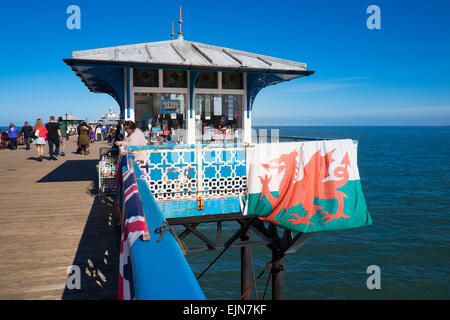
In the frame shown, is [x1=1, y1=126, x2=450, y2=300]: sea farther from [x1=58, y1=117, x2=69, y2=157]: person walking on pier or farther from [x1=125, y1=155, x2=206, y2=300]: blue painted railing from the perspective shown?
[x1=58, y1=117, x2=69, y2=157]: person walking on pier

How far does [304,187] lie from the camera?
7062mm

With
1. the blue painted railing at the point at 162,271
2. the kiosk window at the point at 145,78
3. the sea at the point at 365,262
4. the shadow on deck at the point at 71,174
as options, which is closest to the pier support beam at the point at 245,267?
the sea at the point at 365,262

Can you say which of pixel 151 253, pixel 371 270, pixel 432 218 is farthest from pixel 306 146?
pixel 432 218

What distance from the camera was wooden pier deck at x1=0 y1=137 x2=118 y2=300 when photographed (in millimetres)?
4070

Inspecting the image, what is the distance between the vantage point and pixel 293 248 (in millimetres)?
8047

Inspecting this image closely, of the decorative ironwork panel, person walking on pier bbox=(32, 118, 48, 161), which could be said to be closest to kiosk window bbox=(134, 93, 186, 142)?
the decorative ironwork panel

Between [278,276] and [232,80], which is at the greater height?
[232,80]

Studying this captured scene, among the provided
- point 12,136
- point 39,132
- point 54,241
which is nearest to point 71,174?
point 39,132

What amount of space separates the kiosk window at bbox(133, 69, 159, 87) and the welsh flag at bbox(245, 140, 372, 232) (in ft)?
14.4

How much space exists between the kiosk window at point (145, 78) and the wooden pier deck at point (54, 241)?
3309mm

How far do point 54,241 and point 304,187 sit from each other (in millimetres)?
4660

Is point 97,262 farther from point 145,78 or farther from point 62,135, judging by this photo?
point 62,135
